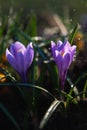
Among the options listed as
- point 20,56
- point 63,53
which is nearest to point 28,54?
point 20,56

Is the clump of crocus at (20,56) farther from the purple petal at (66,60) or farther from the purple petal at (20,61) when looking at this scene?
the purple petal at (66,60)

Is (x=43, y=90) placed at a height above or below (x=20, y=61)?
below

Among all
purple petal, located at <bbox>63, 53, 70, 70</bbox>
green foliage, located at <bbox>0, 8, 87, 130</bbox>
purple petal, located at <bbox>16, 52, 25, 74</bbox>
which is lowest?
green foliage, located at <bbox>0, 8, 87, 130</bbox>

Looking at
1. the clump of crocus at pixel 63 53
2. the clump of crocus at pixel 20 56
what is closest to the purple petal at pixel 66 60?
the clump of crocus at pixel 63 53

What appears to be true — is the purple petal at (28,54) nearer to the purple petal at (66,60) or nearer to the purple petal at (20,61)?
the purple petal at (20,61)

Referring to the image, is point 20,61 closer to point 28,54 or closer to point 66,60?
point 28,54

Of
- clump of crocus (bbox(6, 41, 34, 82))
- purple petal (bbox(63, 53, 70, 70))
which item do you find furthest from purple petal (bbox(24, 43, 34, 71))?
purple petal (bbox(63, 53, 70, 70))

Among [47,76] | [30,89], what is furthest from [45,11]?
[30,89]

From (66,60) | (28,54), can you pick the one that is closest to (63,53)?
(66,60)

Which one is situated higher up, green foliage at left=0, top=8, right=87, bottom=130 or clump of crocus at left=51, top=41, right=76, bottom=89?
clump of crocus at left=51, top=41, right=76, bottom=89

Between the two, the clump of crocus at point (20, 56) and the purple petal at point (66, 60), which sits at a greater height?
Result: the clump of crocus at point (20, 56)

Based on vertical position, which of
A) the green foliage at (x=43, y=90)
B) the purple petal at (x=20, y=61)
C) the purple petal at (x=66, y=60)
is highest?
the purple petal at (x=20, y=61)

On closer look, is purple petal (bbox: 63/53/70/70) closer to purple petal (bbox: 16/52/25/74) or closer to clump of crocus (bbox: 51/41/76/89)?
clump of crocus (bbox: 51/41/76/89)
